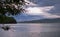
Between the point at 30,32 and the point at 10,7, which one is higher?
the point at 10,7

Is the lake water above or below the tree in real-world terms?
below

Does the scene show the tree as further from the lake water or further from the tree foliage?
the lake water

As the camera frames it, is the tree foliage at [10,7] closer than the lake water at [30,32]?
Yes

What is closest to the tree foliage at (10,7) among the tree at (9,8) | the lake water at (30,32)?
the tree at (9,8)

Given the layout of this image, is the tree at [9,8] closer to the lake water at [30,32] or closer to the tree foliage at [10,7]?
the tree foliage at [10,7]

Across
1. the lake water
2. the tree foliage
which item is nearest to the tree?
the tree foliage

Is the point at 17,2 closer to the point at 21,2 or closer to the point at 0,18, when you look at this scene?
the point at 21,2

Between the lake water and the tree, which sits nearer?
the tree

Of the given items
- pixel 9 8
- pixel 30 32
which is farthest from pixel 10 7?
pixel 30 32

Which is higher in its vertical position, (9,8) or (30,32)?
(9,8)

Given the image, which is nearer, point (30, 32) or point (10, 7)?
point (10, 7)

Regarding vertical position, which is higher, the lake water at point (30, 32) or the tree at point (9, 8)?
the tree at point (9, 8)

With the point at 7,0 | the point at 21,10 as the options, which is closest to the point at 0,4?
the point at 7,0

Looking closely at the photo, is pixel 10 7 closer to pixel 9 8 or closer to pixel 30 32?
pixel 9 8
